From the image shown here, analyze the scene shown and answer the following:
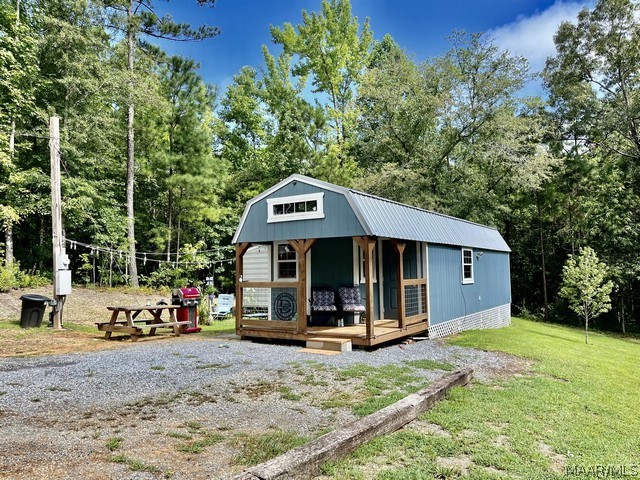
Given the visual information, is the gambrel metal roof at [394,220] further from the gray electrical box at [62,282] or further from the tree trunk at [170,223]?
the tree trunk at [170,223]

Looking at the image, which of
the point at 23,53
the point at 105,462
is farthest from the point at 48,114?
the point at 105,462

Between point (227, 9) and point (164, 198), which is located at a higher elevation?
point (227, 9)

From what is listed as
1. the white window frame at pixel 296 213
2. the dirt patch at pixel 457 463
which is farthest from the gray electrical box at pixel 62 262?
the dirt patch at pixel 457 463

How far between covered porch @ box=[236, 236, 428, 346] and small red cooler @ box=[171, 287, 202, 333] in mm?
1750

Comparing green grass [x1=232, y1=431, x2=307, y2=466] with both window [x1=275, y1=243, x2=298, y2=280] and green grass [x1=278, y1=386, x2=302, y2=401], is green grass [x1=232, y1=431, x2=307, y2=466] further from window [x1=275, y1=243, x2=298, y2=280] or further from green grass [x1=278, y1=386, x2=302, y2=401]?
window [x1=275, y1=243, x2=298, y2=280]

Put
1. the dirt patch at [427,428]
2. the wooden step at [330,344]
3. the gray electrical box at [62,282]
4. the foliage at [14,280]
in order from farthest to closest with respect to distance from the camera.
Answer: the foliage at [14,280]
the gray electrical box at [62,282]
the wooden step at [330,344]
the dirt patch at [427,428]

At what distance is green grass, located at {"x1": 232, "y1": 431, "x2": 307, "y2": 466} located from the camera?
10.3 ft

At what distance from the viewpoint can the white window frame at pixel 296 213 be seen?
843 cm

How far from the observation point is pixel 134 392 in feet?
16.3

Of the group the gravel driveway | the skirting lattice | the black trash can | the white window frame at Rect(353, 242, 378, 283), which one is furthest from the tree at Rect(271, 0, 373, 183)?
the gravel driveway

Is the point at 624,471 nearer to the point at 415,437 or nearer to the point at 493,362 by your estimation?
the point at 415,437

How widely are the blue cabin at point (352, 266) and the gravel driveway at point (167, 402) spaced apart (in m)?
1.12

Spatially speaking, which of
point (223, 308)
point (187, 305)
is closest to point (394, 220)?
point (187, 305)

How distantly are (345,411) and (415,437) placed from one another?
93 cm
